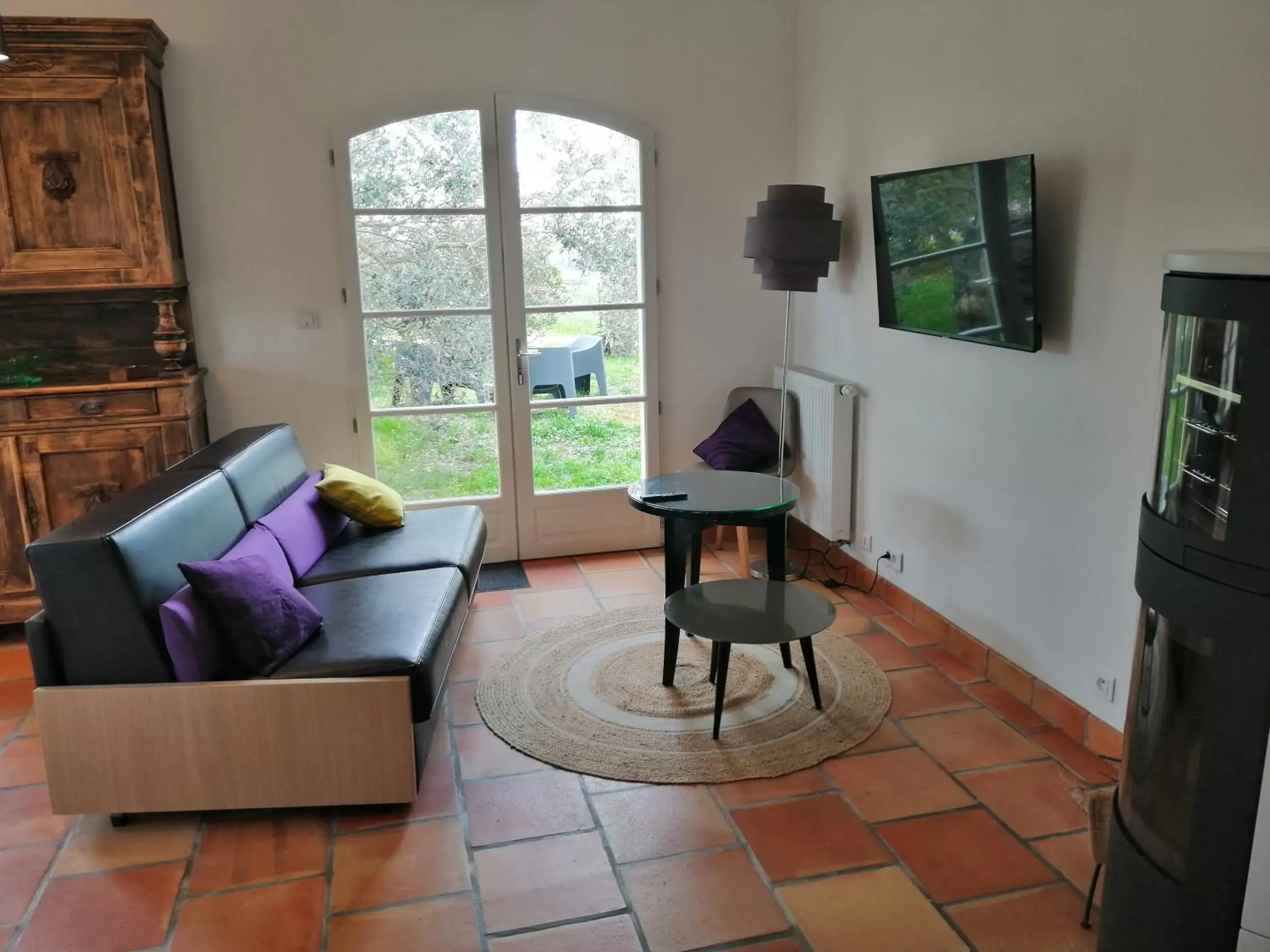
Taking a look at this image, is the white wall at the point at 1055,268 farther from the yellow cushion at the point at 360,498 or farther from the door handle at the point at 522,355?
the yellow cushion at the point at 360,498

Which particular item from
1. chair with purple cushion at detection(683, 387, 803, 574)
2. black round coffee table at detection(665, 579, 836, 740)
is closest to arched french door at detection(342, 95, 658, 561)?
chair with purple cushion at detection(683, 387, 803, 574)

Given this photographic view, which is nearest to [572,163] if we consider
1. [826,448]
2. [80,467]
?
[826,448]

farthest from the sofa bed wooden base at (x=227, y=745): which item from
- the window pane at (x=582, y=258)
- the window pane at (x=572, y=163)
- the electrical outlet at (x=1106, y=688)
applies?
the window pane at (x=572, y=163)

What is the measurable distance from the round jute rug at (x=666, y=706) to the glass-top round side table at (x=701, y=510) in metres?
0.14

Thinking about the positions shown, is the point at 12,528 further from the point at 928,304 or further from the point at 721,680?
the point at 928,304

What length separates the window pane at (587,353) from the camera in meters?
4.77

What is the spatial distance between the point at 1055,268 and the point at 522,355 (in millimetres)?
2505

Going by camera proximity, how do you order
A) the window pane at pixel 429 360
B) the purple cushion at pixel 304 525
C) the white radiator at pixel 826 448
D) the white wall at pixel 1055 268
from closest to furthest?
the white wall at pixel 1055 268, the purple cushion at pixel 304 525, the white radiator at pixel 826 448, the window pane at pixel 429 360

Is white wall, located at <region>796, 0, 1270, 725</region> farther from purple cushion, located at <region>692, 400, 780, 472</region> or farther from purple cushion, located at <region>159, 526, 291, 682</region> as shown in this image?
purple cushion, located at <region>159, 526, 291, 682</region>

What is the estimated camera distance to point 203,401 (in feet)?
14.4

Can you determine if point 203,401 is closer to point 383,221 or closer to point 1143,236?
point 383,221

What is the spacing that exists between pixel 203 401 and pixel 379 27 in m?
1.81

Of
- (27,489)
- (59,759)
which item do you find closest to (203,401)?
(27,489)

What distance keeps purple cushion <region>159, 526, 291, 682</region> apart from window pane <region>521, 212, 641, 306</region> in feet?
7.67
